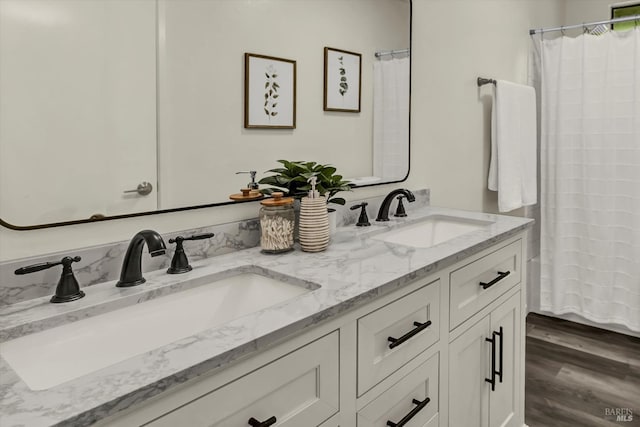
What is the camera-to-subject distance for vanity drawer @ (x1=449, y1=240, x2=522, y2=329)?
4.56 ft

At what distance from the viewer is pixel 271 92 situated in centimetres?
146

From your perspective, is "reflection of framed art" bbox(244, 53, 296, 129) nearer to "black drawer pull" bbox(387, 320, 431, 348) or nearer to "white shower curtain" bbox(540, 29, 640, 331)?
"black drawer pull" bbox(387, 320, 431, 348)

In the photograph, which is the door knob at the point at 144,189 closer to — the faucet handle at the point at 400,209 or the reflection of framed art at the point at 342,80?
the reflection of framed art at the point at 342,80

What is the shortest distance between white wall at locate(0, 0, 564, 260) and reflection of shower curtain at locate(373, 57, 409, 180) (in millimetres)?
74

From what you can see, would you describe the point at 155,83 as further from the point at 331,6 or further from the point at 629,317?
the point at 629,317

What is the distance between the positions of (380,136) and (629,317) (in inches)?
84.4

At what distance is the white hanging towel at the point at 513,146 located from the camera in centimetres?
253

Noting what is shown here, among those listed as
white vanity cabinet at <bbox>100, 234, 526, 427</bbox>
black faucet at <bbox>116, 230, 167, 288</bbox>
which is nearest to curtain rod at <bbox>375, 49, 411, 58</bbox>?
white vanity cabinet at <bbox>100, 234, 526, 427</bbox>

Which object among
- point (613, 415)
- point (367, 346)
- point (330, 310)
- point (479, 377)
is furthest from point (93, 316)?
point (613, 415)

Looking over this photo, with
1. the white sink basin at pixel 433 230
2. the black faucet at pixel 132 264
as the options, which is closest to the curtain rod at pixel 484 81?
the white sink basin at pixel 433 230

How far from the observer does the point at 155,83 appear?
118 centimetres

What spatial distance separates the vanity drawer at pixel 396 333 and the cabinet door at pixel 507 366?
1.54 ft

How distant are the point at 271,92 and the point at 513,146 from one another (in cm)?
170

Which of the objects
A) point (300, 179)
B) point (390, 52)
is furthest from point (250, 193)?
point (390, 52)
